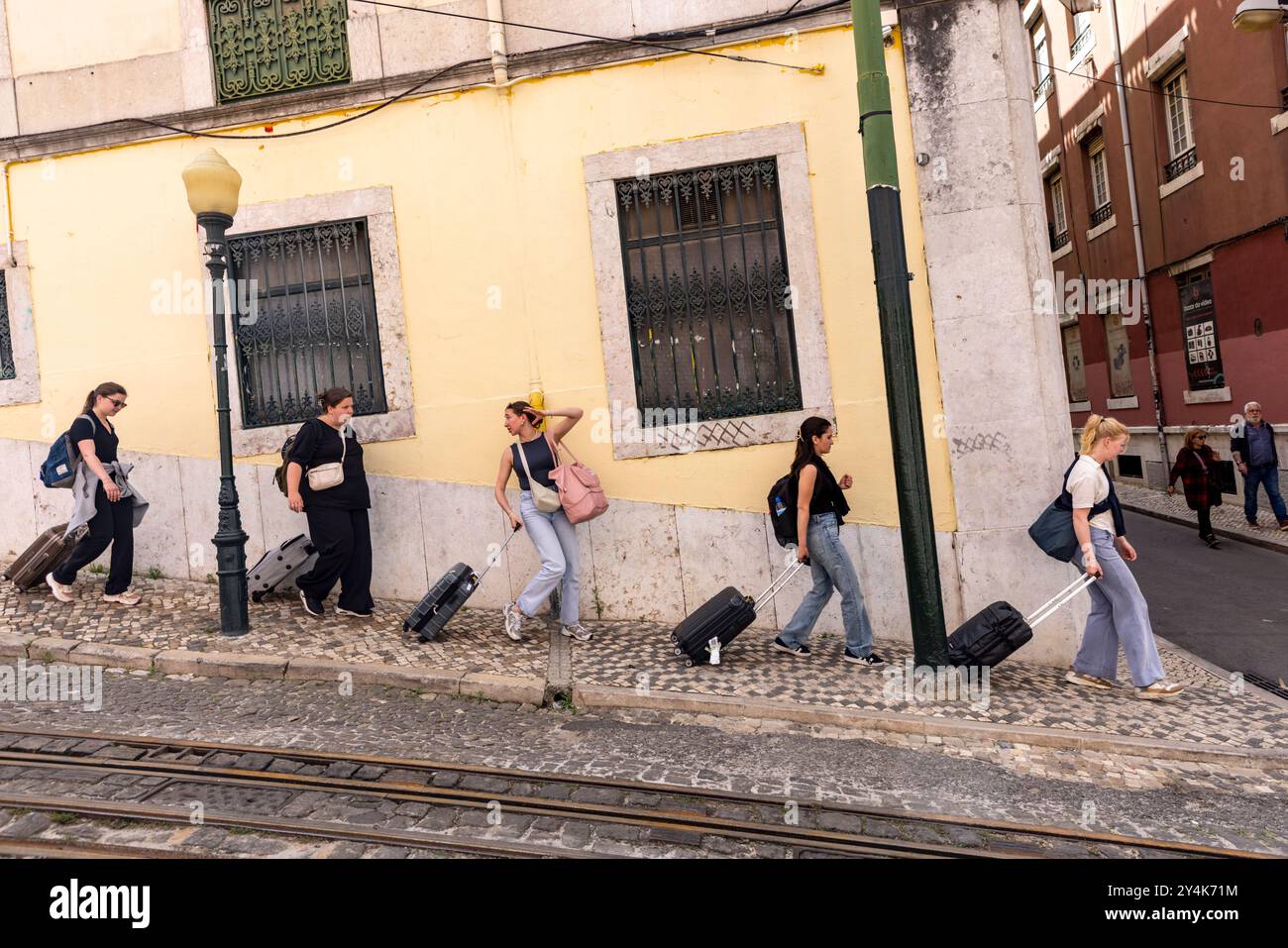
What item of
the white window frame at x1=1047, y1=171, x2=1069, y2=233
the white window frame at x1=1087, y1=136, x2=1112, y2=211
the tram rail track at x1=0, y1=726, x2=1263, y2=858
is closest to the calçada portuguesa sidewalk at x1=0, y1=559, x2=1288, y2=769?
the tram rail track at x1=0, y1=726, x2=1263, y2=858

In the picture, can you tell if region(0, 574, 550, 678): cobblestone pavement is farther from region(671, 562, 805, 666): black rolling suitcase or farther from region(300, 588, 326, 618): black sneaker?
region(671, 562, 805, 666): black rolling suitcase

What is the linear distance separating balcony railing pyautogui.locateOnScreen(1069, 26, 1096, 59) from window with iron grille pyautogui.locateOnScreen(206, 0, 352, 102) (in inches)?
643

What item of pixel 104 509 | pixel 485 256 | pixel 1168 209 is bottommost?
pixel 104 509

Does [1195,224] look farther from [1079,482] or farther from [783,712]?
[783,712]

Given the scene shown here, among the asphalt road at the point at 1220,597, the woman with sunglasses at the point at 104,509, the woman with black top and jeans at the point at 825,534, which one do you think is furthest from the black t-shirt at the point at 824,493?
the woman with sunglasses at the point at 104,509

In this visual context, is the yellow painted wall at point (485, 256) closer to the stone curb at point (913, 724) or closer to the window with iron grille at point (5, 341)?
the window with iron grille at point (5, 341)

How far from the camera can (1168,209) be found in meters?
15.8

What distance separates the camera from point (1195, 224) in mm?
14922

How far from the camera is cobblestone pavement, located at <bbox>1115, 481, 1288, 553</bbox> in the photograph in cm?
1161

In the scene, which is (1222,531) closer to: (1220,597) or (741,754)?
(1220,597)

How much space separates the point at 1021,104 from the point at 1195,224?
10536 millimetres

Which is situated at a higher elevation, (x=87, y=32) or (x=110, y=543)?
(x=87, y=32)

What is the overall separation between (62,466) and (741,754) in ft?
17.5

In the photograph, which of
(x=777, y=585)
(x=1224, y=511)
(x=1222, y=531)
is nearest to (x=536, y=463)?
(x=777, y=585)
